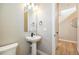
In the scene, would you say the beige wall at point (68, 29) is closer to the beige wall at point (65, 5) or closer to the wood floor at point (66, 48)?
the beige wall at point (65, 5)

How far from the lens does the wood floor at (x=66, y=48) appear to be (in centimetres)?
231

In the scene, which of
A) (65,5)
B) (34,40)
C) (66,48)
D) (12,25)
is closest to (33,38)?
(34,40)

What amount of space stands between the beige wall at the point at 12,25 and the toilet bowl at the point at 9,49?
0.28 ft

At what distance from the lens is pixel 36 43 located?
2.47 meters

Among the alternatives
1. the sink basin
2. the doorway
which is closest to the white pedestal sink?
the sink basin

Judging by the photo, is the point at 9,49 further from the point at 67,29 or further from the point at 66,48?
the point at 67,29

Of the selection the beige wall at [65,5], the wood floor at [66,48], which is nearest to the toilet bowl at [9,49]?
the wood floor at [66,48]

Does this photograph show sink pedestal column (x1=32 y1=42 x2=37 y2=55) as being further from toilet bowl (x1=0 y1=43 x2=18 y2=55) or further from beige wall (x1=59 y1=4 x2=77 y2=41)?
beige wall (x1=59 y1=4 x2=77 y2=41)

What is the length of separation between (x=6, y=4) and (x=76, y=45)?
1783mm

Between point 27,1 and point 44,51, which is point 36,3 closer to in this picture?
point 27,1

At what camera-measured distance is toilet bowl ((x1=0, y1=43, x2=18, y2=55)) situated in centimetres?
212
